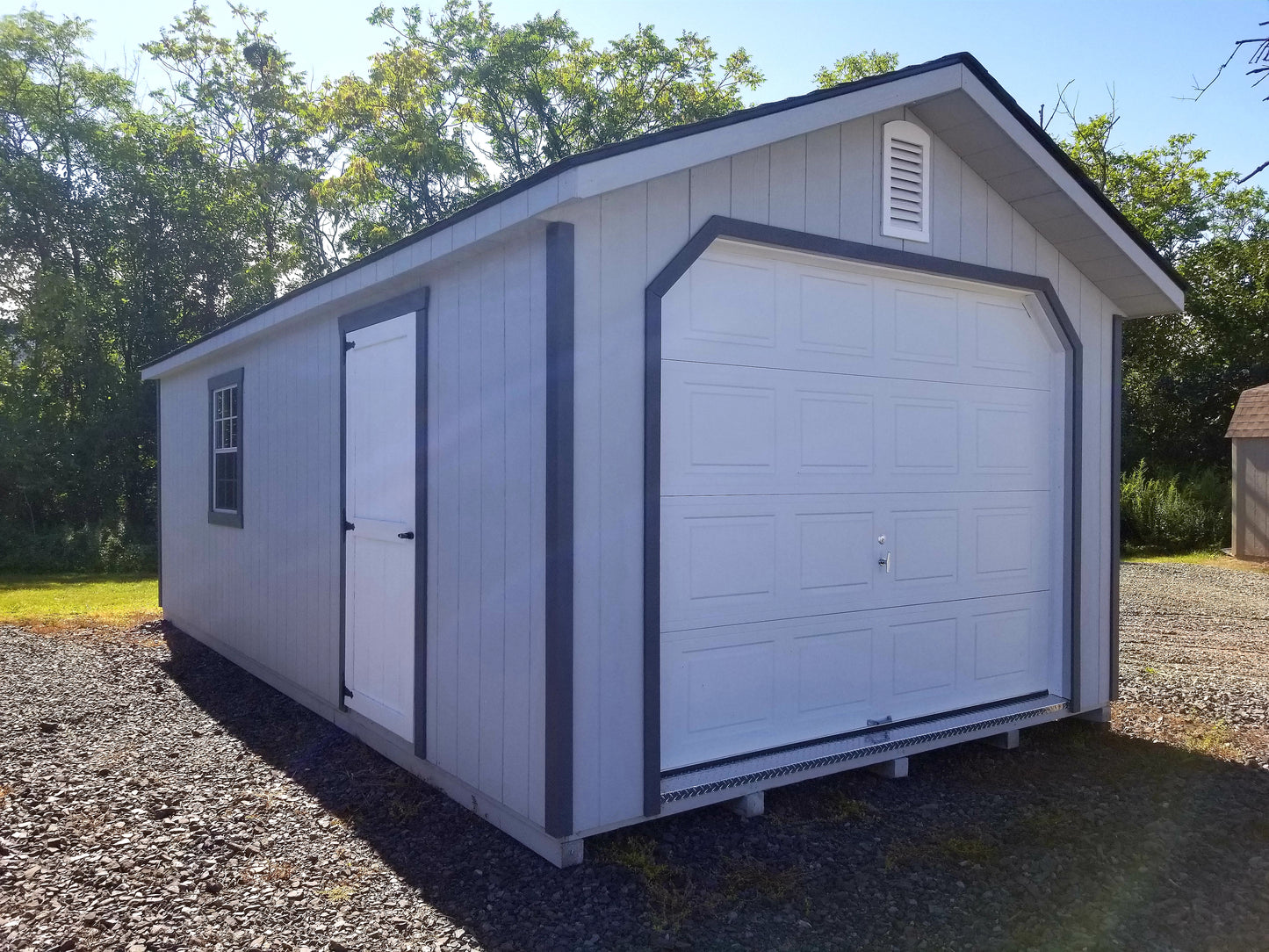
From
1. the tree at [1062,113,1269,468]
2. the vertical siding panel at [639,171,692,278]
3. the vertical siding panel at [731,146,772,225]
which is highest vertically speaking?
the tree at [1062,113,1269,468]

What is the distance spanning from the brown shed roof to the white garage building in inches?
444

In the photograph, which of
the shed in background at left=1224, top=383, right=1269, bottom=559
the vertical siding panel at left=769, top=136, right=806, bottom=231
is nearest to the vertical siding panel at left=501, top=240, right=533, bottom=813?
the vertical siding panel at left=769, top=136, right=806, bottom=231

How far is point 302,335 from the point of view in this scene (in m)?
6.29

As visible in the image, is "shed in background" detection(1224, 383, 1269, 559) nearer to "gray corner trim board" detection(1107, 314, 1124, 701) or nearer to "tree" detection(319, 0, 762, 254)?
"gray corner trim board" detection(1107, 314, 1124, 701)

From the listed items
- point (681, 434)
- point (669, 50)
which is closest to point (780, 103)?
point (681, 434)

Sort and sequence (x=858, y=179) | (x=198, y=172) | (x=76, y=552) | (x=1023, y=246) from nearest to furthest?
(x=858, y=179), (x=1023, y=246), (x=76, y=552), (x=198, y=172)

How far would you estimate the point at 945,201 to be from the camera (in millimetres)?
5012

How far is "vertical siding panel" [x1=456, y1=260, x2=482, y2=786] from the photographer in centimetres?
422

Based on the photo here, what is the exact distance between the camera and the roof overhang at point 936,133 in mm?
3646

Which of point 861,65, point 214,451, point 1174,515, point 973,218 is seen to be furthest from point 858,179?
point 861,65

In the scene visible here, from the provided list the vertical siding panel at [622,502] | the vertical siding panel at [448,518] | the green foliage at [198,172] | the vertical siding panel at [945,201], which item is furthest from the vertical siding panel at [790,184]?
the green foliage at [198,172]

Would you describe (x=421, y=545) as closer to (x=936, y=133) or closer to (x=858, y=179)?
(x=858, y=179)

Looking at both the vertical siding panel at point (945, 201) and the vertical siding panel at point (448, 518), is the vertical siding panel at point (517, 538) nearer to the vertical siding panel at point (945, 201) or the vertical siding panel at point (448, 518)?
the vertical siding panel at point (448, 518)

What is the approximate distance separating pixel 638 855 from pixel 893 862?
100 cm
